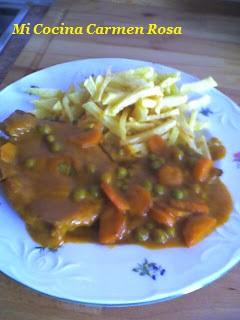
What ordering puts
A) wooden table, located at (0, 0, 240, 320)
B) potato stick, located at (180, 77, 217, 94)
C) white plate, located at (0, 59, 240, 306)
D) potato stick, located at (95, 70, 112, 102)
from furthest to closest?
1. wooden table, located at (0, 0, 240, 320)
2. potato stick, located at (180, 77, 217, 94)
3. potato stick, located at (95, 70, 112, 102)
4. white plate, located at (0, 59, 240, 306)

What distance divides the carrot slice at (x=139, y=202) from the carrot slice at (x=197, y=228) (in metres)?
0.24

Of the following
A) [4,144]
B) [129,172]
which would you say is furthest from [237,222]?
[4,144]

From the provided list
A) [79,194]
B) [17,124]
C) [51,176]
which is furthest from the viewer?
[17,124]

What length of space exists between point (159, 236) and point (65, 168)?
70 centimetres

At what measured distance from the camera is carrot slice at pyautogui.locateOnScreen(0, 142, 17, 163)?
2.53 m

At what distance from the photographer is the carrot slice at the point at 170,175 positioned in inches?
99.5

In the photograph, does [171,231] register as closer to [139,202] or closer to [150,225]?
[150,225]

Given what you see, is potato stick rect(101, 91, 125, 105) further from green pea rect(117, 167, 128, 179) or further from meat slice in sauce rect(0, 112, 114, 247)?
green pea rect(117, 167, 128, 179)

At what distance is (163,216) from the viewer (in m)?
2.31

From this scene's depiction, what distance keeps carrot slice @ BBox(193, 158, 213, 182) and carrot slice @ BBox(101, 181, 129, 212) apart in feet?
1.71

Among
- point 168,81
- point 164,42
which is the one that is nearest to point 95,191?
point 168,81

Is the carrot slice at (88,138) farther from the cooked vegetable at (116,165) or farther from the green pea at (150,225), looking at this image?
the green pea at (150,225)

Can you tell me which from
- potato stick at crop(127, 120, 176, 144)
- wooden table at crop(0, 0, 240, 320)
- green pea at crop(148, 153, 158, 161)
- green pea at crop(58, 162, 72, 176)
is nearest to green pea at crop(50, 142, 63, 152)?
green pea at crop(58, 162, 72, 176)

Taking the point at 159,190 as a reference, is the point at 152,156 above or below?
above
